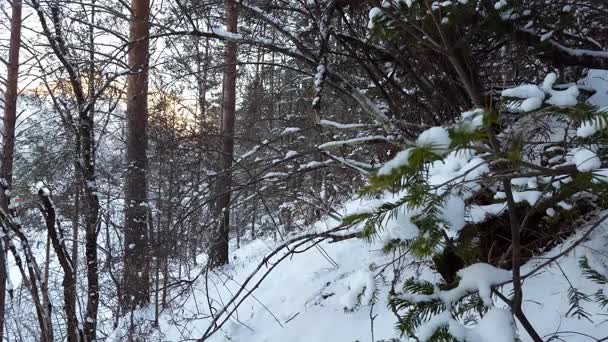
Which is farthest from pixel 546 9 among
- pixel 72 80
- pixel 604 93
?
pixel 72 80

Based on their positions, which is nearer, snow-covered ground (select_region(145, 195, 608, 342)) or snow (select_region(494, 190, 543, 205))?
snow (select_region(494, 190, 543, 205))

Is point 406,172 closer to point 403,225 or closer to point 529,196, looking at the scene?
point 403,225

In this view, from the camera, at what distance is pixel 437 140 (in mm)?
735

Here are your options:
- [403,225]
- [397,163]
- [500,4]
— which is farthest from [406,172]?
[500,4]

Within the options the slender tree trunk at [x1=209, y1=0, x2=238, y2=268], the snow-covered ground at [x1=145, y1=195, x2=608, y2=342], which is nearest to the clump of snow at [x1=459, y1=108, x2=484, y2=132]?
the snow-covered ground at [x1=145, y1=195, x2=608, y2=342]

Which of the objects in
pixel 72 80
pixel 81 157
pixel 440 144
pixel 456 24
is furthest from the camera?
pixel 81 157

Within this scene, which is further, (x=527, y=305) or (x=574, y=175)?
(x=527, y=305)

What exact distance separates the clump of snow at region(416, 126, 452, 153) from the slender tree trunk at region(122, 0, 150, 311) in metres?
2.86

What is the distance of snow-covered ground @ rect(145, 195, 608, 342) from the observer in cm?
218

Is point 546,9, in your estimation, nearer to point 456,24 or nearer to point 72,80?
point 456,24

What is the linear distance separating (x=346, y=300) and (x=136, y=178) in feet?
14.9

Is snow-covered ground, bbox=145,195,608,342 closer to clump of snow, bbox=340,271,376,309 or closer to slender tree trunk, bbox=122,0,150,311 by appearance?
clump of snow, bbox=340,271,376,309

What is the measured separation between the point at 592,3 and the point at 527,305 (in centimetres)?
183

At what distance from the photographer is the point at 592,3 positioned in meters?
2.60
